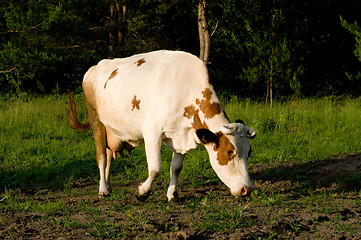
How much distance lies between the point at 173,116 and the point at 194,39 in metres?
19.4

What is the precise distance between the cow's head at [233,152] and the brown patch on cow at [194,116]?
24 cm

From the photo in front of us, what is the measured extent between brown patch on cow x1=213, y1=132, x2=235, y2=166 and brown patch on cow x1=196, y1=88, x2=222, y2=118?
0.26m

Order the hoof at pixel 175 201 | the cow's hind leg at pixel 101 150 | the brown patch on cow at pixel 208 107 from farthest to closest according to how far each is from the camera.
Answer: the cow's hind leg at pixel 101 150
the hoof at pixel 175 201
the brown patch on cow at pixel 208 107

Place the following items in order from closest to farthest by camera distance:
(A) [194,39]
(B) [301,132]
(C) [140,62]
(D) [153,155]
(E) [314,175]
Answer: (D) [153,155] → (C) [140,62] → (E) [314,175] → (B) [301,132] → (A) [194,39]

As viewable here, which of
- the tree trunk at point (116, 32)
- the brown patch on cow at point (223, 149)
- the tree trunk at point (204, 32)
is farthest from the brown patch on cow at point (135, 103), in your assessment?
the tree trunk at point (116, 32)

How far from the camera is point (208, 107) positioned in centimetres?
606

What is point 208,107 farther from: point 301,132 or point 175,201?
point 301,132

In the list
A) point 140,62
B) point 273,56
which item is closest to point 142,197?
point 140,62

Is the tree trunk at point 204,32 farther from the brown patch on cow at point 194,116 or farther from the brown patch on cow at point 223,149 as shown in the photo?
the brown patch on cow at point 223,149

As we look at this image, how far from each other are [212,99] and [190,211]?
54.2 inches

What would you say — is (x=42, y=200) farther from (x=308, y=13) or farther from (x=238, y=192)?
(x=308, y=13)

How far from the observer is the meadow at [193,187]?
16.3ft

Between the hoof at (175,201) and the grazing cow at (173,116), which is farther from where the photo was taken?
the hoof at (175,201)

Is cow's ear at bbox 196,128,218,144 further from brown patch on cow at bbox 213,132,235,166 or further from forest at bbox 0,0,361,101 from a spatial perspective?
forest at bbox 0,0,361,101
